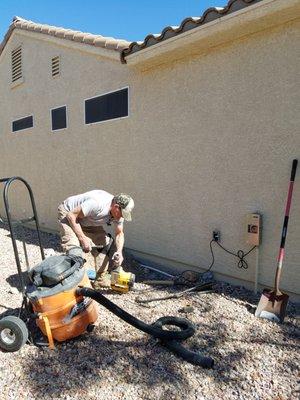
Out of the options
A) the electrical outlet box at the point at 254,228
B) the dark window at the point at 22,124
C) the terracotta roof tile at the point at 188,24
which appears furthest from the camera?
the dark window at the point at 22,124

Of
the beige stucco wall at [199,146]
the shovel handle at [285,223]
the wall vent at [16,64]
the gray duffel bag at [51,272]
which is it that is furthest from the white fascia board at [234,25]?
the wall vent at [16,64]

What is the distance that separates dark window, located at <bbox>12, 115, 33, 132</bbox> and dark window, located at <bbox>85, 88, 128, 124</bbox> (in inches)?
117

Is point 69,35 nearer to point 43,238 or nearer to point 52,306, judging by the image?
point 43,238

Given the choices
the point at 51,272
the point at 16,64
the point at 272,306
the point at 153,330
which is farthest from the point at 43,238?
the point at 272,306

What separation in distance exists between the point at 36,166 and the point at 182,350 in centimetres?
748

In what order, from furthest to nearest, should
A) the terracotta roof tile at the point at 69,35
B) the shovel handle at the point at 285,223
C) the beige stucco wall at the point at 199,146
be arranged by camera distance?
the terracotta roof tile at the point at 69,35 → the beige stucco wall at the point at 199,146 → the shovel handle at the point at 285,223

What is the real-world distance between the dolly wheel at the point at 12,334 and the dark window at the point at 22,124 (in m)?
7.33

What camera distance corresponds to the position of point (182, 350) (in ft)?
11.5

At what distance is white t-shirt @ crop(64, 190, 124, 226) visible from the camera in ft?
15.4

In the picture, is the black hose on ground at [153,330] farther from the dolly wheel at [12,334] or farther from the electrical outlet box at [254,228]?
the electrical outlet box at [254,228]

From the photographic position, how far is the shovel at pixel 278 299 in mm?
4305

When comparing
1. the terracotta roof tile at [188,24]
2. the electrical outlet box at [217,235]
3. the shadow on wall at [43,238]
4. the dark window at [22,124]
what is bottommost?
the shadow on wall at [43,238]

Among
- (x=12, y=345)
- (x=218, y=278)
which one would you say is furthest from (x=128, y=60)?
(x=12, y=345)

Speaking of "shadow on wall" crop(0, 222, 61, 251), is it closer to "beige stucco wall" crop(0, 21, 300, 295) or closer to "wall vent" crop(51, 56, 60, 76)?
"beige stucco wall" crop(0, 21, 300, 295)
